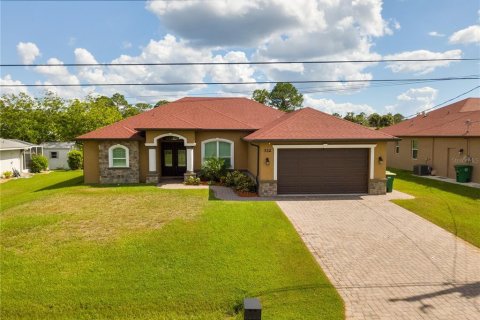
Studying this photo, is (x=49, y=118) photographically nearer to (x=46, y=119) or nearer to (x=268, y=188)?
(x=46, y=119)

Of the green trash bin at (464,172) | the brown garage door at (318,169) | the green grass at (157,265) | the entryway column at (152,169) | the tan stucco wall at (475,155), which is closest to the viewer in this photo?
the green grass at (157,265)

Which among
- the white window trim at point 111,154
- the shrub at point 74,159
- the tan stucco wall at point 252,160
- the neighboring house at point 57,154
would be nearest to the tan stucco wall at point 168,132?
the white window trim at point 111,154

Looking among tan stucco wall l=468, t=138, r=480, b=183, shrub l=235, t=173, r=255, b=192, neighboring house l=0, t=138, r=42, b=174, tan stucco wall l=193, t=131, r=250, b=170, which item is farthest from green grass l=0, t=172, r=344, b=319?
neighboring house l=0, t=138, r=42, b=174

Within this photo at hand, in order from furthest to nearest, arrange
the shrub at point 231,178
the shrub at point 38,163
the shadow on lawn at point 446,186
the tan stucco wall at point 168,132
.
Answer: the shrub at point 38,163 < the tan stucco wall at point 168,132 < the shrub at point 231,178 < the shadow on lawn at point 446,186

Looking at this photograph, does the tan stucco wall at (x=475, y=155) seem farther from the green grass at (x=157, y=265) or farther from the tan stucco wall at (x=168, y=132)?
the tan stucco wall at (x=168, y=132)

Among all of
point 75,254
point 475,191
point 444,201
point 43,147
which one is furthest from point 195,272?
point 43,147

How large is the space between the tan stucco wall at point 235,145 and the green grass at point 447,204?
8.83m

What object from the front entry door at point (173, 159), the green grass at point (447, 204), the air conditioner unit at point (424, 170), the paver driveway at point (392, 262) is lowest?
the paver driveway at point (392, 262)

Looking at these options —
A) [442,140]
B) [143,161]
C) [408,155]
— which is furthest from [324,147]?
[408,155]

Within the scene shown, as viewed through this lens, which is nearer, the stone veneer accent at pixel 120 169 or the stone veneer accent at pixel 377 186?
the stone veneer accent at pixel 377 186

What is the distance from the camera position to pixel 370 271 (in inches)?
291

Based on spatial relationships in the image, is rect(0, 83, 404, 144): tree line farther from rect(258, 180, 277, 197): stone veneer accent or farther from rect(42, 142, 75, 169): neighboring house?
rect(258, 180, 277, 197): stone veneer accent

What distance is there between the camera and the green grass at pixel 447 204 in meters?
10.6

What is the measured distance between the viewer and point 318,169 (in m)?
15.2
